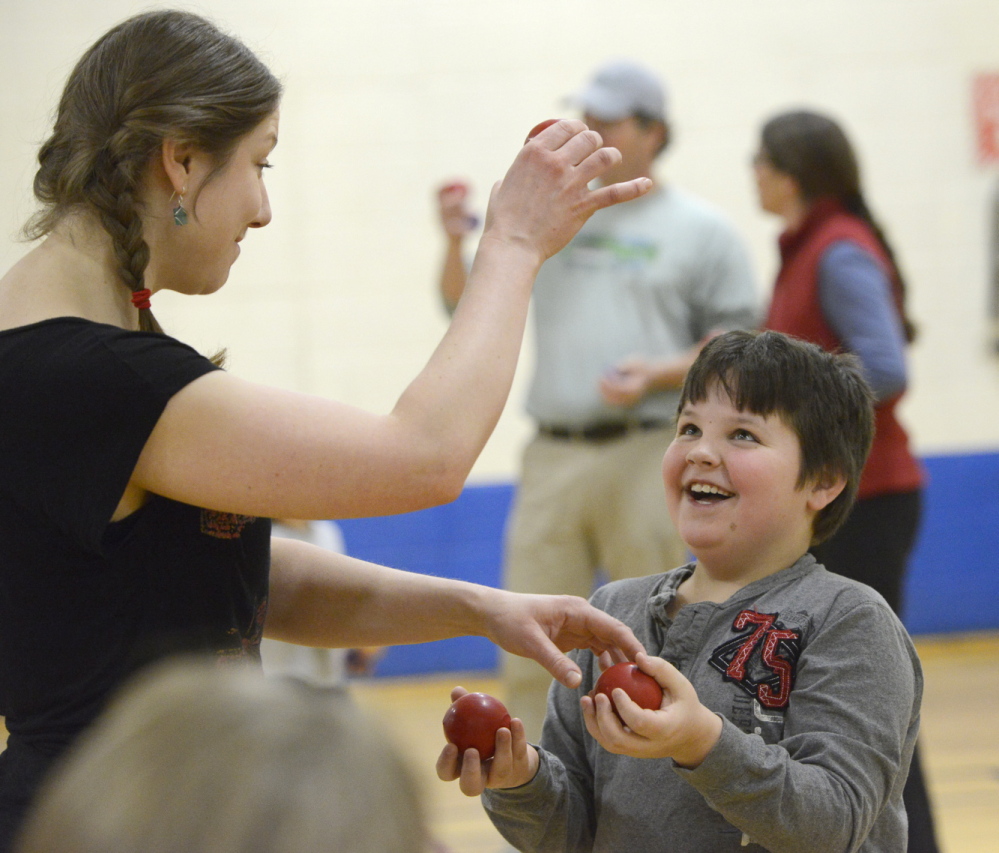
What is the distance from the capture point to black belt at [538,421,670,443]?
315 centimetres

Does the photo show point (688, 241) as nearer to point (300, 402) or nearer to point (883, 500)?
point (883, 500)

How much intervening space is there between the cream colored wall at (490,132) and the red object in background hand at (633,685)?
3670mm

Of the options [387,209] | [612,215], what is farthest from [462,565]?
[612,215]

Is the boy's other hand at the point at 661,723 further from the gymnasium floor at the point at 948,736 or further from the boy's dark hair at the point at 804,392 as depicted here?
the gymnasium floor at the point at 948,736

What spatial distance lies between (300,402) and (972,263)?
15.7 ft

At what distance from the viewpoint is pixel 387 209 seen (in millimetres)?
5012

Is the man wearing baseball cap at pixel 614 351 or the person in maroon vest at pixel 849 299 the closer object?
the person in maroon vest at pixel 849 299

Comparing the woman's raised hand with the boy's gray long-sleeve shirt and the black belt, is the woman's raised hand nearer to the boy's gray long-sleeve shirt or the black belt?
the boy's gray long-sleeve shirt

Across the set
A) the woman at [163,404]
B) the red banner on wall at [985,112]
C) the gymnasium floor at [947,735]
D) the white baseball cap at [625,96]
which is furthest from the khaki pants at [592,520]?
the red banner on wall at [985,112]

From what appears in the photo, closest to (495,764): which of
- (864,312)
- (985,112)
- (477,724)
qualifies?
(477,724)

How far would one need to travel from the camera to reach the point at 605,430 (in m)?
3.17

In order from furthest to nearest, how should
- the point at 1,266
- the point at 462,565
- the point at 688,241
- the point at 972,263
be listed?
the point at 972,263 → the point at 462,565 → the point at 1,266 → the point at 688,241

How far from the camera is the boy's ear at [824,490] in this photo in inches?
60.5

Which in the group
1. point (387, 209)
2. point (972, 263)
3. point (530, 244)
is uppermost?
point (530, 244)
